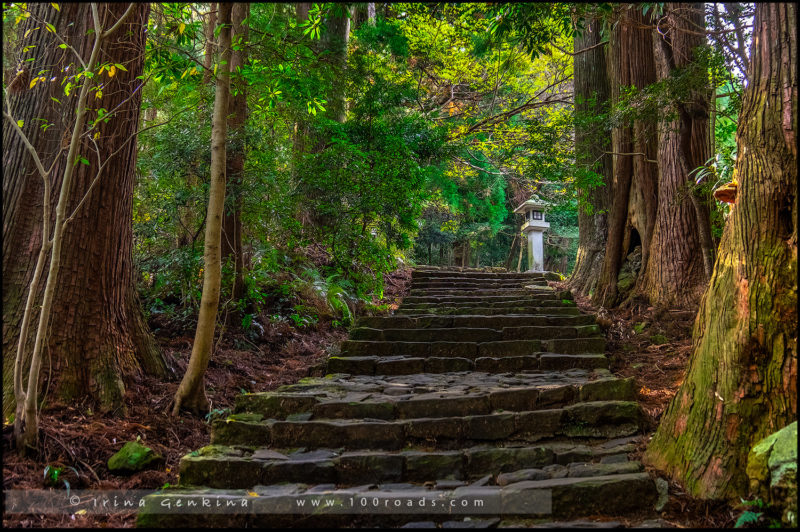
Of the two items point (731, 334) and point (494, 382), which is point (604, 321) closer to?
point (494, 382)

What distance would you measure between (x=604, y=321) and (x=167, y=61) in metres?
5.68

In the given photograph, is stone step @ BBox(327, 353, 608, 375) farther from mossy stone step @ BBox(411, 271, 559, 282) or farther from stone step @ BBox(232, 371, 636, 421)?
mossy stone step @ BBox(411, 271, 559, 282)

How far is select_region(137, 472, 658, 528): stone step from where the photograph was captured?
2779mm

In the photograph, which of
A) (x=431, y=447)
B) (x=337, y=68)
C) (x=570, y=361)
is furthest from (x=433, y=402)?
(x=337, y=68)

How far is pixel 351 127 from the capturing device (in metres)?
8.31

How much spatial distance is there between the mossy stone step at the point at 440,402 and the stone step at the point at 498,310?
2.89 meters

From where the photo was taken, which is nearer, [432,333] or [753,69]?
[753,69]

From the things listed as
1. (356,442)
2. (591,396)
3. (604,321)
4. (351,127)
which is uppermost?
(351,127)

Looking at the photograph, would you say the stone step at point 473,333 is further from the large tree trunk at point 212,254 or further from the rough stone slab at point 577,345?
the large tree trunk at point 212,254

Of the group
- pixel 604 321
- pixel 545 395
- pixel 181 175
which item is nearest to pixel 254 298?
pixel 181 175

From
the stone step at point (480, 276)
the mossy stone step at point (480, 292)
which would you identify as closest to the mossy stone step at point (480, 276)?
the stone step at point (480, 276)

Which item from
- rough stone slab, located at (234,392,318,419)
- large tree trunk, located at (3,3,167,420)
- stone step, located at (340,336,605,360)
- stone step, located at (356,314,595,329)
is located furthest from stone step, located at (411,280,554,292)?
large tree trunk, located at (3,3,167,420)

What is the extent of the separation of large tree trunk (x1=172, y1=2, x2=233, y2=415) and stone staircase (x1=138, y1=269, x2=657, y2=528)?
441 mm

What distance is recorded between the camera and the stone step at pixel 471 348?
220 inches
